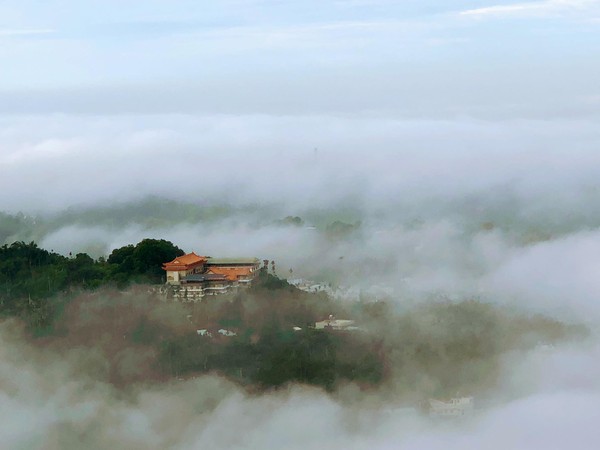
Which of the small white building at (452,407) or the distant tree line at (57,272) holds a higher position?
the distant tree line at (57,272)

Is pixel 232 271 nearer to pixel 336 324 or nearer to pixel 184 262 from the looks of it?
pixel 184 262

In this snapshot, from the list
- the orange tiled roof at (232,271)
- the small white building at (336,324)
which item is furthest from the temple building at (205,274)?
the small white building at (336,324)

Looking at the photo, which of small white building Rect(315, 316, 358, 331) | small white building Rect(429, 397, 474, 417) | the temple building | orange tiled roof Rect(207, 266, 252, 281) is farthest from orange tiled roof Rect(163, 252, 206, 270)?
small white building Rect(429, 397, 474, 417)

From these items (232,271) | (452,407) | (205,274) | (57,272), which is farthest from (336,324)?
(57,272)

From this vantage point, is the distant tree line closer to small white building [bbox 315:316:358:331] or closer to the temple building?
the temple building

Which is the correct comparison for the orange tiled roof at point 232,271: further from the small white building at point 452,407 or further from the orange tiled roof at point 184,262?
the small white building at point 452,407

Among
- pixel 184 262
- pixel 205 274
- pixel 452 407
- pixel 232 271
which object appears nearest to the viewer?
pixel 452 407
